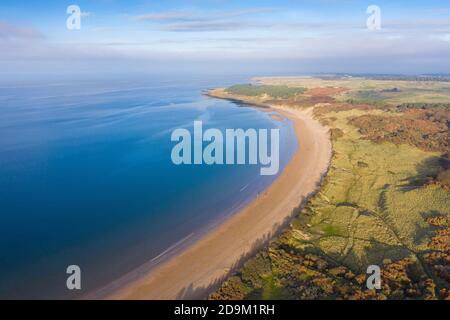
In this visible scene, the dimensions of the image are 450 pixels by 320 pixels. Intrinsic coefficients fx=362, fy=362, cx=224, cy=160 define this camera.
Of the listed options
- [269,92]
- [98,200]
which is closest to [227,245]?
[98,200]

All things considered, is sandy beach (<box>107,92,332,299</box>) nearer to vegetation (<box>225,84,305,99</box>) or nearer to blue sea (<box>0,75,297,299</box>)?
blue sea (<box>0,75,297,299</box>)

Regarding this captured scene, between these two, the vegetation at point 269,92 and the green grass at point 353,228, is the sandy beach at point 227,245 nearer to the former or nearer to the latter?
the green grass at point 353,228

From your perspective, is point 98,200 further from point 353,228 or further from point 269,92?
point 269,92

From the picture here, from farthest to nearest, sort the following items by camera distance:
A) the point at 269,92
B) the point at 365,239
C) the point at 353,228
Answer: the point at 269,92
the point at 353,228
the point at 365,239

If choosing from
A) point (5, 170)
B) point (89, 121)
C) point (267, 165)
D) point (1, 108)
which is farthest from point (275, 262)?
point (1, 108)

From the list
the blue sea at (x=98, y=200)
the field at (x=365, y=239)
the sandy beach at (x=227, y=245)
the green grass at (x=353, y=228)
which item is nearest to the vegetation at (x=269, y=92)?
the blue sea at (x=98, y=200)
